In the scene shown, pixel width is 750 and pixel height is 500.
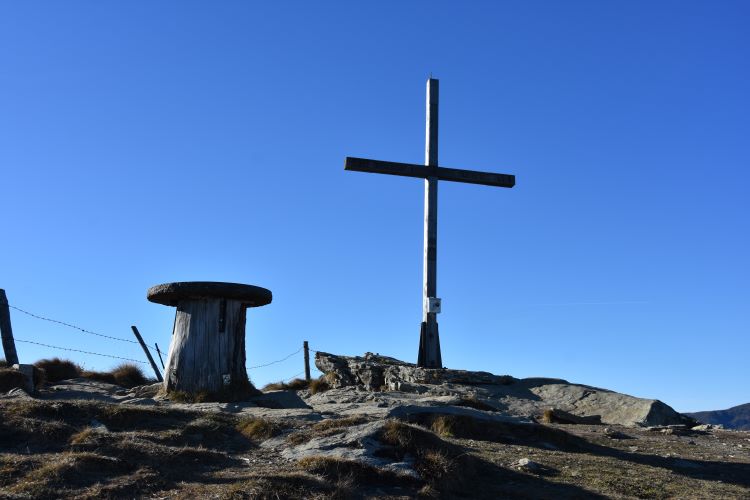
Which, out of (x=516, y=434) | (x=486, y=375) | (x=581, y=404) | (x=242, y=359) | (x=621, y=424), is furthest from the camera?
(x=486, y=375)

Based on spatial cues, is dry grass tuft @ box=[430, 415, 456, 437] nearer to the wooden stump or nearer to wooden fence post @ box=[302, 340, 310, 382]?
the wooden stump

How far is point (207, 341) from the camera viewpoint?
1146 centimetres

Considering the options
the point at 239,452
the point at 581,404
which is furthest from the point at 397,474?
the point at 581,404

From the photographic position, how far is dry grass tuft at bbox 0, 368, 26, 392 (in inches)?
452

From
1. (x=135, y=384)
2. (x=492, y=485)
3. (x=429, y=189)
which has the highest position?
(x=429, y=189)

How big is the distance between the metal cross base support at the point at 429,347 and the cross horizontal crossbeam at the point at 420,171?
3588mm

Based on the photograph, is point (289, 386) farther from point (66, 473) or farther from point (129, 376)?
point (66, 473)

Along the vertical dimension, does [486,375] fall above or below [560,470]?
above

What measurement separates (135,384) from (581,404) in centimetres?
948

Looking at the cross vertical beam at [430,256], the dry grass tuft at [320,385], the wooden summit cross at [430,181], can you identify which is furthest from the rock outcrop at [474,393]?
the wooden summit cross at [430,181]

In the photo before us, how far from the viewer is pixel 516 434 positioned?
31.0 ft

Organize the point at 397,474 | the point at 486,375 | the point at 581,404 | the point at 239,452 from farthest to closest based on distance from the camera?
the point at 486,375 → the point at 581,404 → the point at 239,452 → the point at 397,474

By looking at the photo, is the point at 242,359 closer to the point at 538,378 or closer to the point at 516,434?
the point at 516,434

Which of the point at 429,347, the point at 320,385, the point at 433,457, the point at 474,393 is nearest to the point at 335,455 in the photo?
the point at 433,457
